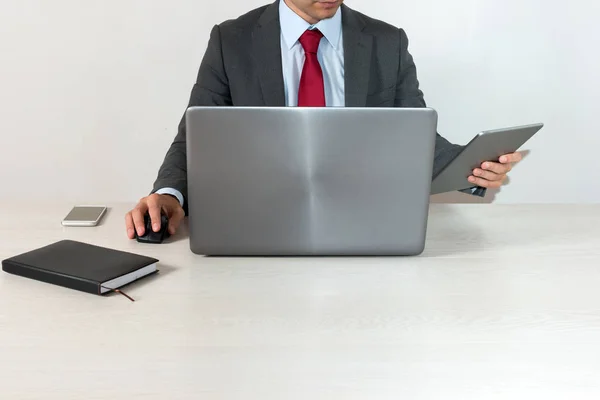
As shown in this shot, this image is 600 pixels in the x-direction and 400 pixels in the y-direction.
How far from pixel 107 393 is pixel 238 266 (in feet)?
1.54

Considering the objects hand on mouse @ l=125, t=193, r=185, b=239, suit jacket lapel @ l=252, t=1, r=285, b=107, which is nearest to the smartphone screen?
hand on mouse @ l=125, t=193, r=185, b=239

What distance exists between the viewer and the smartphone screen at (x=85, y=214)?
160 centimetres

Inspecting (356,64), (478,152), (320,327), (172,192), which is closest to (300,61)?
(356,64)

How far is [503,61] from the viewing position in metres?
2.65

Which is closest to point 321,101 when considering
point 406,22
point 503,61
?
point 406,22

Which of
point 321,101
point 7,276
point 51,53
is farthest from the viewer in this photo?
point 51,53

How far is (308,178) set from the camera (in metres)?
1.26

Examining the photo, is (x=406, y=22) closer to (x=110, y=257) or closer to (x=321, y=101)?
(x=321, y=101)

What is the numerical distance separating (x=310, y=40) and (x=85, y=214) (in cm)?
81

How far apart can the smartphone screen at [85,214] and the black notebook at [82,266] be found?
0.24m

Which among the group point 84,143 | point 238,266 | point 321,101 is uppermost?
point 321,101

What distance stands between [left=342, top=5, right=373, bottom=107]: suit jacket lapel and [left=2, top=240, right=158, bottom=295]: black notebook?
963 millimetres

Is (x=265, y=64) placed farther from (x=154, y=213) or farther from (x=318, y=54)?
(x=154, y=213)

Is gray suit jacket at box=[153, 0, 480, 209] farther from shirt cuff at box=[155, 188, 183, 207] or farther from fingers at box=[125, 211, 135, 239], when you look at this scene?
fingers at box=[125, 211, 135, 239]
